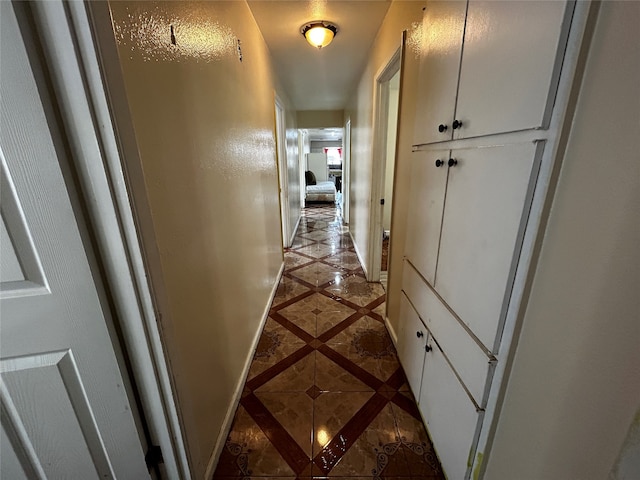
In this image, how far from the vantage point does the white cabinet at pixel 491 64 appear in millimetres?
571

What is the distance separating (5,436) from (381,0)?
274 cm

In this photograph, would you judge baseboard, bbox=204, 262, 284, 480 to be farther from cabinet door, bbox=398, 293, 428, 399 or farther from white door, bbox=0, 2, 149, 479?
cabinet door, bbox=398, 293, 428, 399

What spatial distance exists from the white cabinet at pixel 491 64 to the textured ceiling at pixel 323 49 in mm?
1001

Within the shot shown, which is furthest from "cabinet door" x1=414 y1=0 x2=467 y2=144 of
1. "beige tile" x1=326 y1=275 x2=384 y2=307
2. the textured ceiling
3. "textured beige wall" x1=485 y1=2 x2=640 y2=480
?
"beige tile" x1=326 y1=275 x2=384 y2=307

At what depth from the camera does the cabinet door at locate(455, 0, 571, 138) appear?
0.56 m

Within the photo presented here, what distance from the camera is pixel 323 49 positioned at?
2594mm

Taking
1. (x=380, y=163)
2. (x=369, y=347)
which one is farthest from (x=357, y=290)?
(x=380, y=163)

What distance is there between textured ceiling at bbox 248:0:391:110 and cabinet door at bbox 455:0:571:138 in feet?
4.62

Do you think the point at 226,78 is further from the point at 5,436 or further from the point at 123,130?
the point at 5,436

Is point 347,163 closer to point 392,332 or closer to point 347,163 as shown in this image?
point 347,163

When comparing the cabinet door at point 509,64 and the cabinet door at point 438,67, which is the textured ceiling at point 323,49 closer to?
the cabinet door at point 438,67

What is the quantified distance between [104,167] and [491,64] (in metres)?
1.07

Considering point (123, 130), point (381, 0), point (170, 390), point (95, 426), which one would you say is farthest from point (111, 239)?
point (381, 0)

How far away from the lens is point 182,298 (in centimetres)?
91
